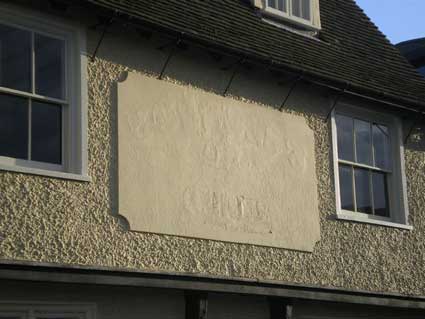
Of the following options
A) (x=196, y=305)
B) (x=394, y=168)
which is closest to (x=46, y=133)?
(x=196, y=305)

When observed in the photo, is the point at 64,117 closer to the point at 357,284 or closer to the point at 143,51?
the point at 143,51

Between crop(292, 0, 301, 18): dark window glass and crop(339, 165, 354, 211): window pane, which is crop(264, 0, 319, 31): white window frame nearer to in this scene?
crop(292, 0, 301, 18): dark window glass

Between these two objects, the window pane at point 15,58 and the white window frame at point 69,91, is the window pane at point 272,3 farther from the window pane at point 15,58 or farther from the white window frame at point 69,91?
the window pane at point 15,58

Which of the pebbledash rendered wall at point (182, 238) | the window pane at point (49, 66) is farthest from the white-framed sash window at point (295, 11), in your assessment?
the window pane at point (49, 66)

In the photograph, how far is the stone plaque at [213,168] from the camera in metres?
8.65

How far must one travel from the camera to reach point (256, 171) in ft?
32.1

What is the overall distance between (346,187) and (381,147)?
1.09 m

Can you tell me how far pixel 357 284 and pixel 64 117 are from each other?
4415 mm

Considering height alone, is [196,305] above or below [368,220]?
below

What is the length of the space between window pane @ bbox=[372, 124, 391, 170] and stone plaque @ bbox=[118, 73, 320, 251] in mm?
1461

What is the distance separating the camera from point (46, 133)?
8.13 metres

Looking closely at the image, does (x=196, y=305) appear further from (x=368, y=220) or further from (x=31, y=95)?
(x=368, y=220)

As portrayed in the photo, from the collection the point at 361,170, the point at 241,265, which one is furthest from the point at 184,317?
the point at 361,170

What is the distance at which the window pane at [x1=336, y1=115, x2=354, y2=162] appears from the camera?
11.1m
